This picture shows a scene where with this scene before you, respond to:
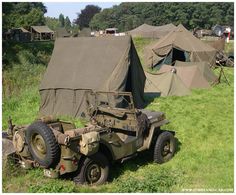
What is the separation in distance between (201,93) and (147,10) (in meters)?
75.2

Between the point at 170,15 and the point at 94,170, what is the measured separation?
78.0 meters

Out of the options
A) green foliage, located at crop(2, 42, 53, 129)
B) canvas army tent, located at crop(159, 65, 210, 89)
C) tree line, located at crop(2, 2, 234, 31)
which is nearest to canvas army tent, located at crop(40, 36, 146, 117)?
green foliage, located at crop(2, 42, 53, 129)

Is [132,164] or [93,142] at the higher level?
[93,142]

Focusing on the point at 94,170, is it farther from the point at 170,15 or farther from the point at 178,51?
the point at 170,15

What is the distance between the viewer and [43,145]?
7.41 metres

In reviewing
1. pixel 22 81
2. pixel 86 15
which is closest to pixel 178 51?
pixel 22 81

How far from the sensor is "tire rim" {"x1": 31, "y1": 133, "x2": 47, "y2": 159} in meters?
7.42

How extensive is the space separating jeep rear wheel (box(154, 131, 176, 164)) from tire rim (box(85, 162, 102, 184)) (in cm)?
170

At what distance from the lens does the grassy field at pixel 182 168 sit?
7684 mm

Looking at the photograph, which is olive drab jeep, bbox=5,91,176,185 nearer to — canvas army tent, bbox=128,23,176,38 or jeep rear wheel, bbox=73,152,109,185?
jeep rear wheel, bbox=73,152,109,185

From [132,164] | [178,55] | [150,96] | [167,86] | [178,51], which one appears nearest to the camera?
[132,164]

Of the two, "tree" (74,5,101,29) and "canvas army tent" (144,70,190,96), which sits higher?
"tree" (74,5,101,29)

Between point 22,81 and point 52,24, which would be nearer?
point 22,81

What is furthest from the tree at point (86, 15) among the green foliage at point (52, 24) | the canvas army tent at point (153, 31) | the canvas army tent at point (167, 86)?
the canvas army tent at point (167, 86)
